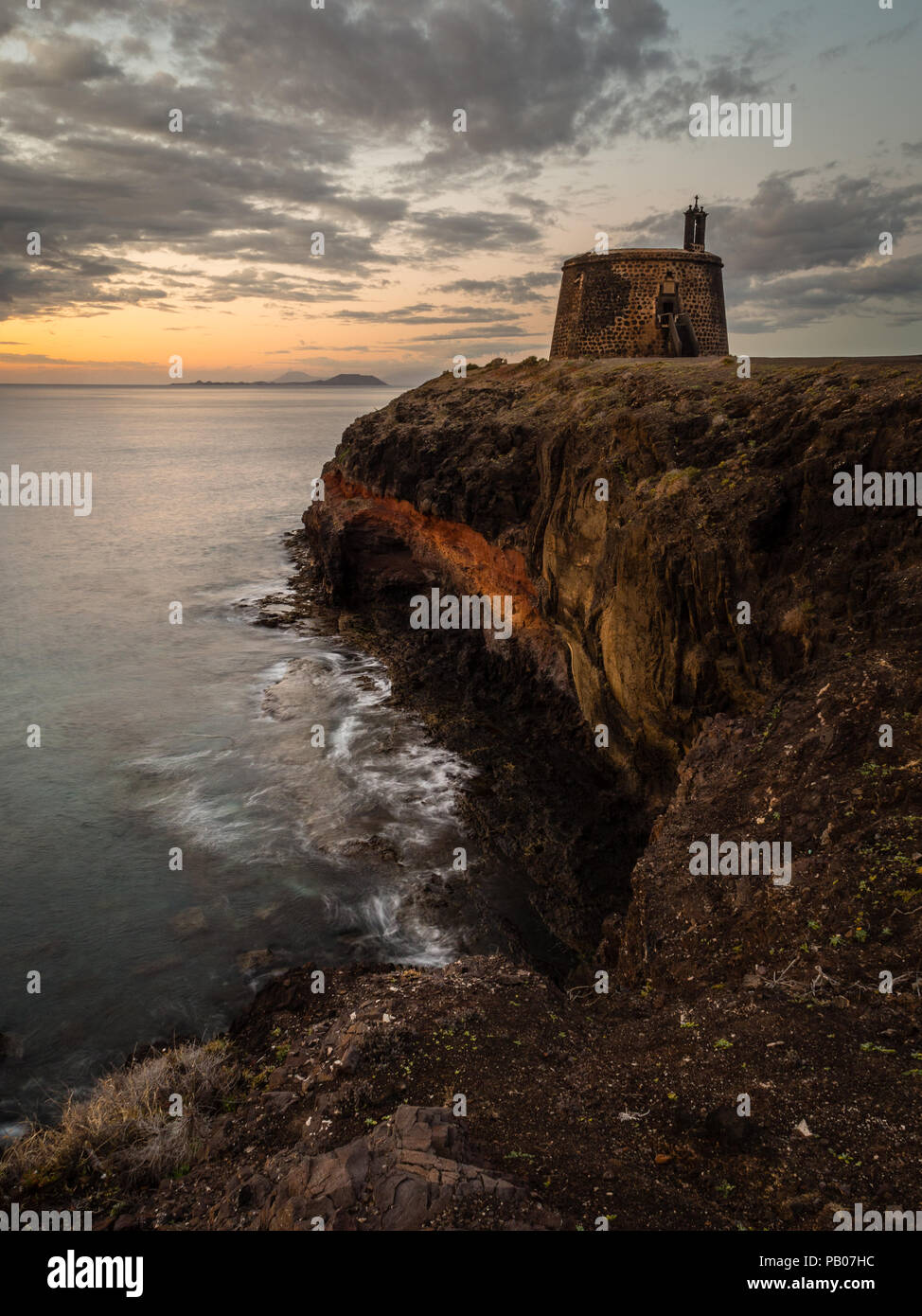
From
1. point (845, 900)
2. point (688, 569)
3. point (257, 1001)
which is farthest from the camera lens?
point (688, 569)

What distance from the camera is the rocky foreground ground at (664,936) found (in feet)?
20.5

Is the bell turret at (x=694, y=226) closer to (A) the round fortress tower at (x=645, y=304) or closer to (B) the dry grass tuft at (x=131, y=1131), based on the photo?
(A) the round fortress tower at (x=645, y=304)

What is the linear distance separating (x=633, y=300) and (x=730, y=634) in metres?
27.9

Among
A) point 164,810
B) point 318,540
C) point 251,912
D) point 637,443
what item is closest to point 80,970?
point 251,912

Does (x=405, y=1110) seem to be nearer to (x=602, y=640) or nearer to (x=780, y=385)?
(x=602, y=640)

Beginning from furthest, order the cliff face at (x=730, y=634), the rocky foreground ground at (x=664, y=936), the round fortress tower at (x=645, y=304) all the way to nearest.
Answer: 1. the round fortress tower at (x=645, y=304)
2. the cliff face at (x=730, y=634)
3. the rocky foreground ground at (x=664, y=936)

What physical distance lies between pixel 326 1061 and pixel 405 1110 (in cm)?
205

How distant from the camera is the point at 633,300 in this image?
35.8 m

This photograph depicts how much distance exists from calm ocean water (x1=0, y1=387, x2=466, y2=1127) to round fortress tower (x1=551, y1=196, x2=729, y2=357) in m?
19.6

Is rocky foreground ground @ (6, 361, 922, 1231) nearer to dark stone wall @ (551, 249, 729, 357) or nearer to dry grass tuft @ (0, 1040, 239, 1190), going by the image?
dry grass tuft @ (0, 1040, 239, 1190)

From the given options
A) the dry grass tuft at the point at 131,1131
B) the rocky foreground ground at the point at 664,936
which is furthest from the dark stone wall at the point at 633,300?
the dry grass tuft at the point at 131,1131

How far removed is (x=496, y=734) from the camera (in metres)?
22.7

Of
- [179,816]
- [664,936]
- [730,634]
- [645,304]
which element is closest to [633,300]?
[645,304]

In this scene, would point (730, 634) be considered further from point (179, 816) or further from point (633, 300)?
point (633, 300)
